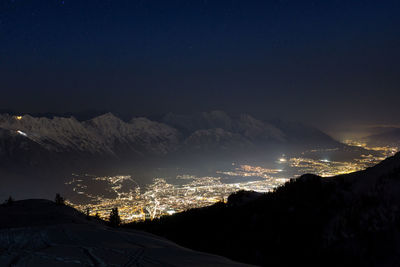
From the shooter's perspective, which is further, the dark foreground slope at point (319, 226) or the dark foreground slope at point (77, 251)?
the dark foreground slope at point (319, 226)

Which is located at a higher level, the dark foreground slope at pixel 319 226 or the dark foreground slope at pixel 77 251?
the dark foreground slope at pixel 77 251

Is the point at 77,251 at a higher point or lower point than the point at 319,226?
higher

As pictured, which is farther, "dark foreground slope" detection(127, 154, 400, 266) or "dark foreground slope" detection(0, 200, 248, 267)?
"dark foreground slope" detection(127, 154, 400, 266)

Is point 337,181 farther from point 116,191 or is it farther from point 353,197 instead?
point 116,191

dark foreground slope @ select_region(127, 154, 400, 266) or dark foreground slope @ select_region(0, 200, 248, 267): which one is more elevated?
dark foreground slope @ select_region(0, 200, 248, 267)

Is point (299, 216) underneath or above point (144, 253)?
underneath

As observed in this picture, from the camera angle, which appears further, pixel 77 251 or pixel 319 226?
pixel 319 226

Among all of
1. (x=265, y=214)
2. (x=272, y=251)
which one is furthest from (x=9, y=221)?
(x=265, y=214)

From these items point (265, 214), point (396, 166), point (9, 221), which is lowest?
point (265, 214)
